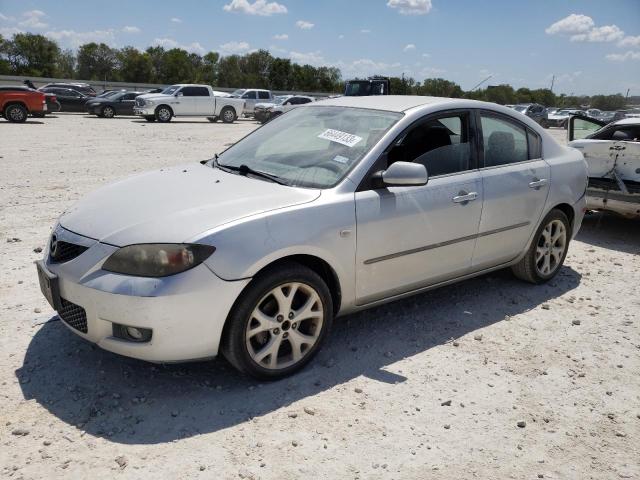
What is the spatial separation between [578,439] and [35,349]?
3.30m

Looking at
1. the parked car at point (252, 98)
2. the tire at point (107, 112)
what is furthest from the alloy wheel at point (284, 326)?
the parked car at point (252, 98)

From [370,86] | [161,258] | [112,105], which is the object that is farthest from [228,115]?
[161,258]

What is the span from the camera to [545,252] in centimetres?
510

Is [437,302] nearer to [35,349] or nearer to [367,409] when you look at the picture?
[367,409]

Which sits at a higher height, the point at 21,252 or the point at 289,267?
the point at 289,267

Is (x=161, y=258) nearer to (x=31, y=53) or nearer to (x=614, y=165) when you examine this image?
(x=614, y=165)

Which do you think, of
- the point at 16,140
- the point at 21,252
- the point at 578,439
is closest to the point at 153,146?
the point at 16,140

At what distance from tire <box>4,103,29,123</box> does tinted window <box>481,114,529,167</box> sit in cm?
2058

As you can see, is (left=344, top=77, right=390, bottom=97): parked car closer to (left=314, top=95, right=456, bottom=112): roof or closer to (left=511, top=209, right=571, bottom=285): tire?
(left=511, top=209, right=571, bottom=285): tire

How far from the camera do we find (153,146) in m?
15.2

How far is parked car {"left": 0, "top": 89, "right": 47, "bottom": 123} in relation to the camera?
20344 millimetres

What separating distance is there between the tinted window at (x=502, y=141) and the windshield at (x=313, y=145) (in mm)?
920

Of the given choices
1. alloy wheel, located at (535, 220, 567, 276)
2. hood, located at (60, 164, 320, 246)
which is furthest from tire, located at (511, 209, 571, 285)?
hood, located at (60, 164, 320, 246)

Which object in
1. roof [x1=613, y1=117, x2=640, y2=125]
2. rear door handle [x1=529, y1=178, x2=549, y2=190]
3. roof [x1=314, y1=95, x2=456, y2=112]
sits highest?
roof [x1=314, y1=95, x2=456, y2=112]
